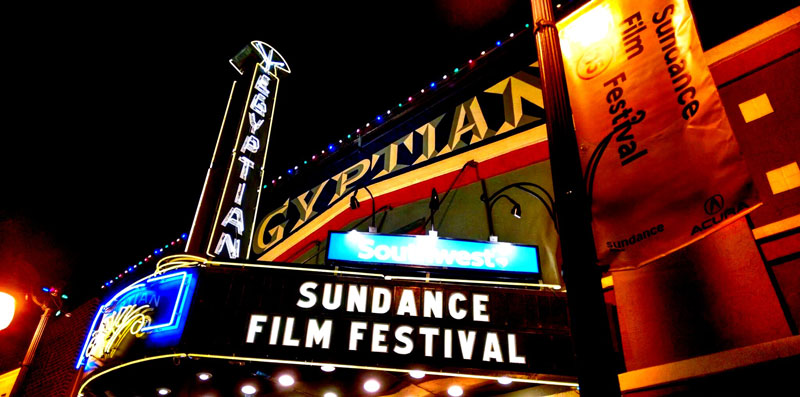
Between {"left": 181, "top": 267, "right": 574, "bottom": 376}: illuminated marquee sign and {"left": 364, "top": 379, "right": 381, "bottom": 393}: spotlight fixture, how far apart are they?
0.81 m

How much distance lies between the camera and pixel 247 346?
6.38 m

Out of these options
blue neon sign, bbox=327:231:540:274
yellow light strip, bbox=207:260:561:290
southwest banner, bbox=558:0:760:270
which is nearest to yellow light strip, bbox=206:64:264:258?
yellow light strip, bbox=207:260:561:290

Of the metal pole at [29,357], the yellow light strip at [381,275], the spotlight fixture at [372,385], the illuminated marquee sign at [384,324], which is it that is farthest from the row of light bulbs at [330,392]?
the metal pole at [29,357]

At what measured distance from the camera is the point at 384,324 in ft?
21.2

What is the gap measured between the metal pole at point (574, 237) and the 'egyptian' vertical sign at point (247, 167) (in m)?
6.43

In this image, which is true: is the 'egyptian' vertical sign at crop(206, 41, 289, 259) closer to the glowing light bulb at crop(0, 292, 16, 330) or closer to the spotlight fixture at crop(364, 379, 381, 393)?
the spotlight fixture at crop(364, 379, 381, 393)

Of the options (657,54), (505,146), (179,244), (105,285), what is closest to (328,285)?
(505,146)

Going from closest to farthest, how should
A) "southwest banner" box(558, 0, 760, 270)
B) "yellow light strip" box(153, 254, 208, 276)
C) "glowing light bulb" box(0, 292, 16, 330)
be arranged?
1. "southwest banner" box(558, 0, 760, 270)
2. "yellow light strip" box(153, 254, 208, 276)
3. "glowing light bulb" box(0, 292, 16, 330)

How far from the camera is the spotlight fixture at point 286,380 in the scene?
6.78 metres

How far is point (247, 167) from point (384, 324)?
17.9ft

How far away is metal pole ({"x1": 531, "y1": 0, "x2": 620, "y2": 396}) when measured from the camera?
10.2ft

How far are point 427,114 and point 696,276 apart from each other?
6.44m

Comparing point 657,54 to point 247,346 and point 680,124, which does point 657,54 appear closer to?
point 680,124

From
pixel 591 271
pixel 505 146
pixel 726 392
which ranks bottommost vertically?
pixel 726 392
